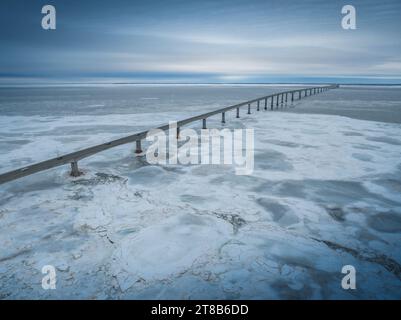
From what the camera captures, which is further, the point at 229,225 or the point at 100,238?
the point at 229,225

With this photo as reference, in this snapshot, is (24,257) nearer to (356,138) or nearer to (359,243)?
(359,243)

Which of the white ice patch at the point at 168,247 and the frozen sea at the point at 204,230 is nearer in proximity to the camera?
the frozen sea at the point at 204,230

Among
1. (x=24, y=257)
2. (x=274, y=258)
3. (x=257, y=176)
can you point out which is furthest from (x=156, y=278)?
(x=257, y=176)

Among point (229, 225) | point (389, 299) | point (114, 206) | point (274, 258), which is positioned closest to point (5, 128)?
point (114, 206)

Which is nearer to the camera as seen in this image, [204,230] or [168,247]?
[168,247]

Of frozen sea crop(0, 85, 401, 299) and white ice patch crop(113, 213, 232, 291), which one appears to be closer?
frozen sea crop(0, 85, 401, 299)

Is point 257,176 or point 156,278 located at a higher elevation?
point 257,176

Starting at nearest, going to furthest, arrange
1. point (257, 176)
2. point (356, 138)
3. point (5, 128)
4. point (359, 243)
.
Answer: point (359, 243)
point (257, 176)
point (356, 138)
point (5, 128)

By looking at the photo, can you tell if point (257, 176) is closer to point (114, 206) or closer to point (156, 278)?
point (114, 206)
